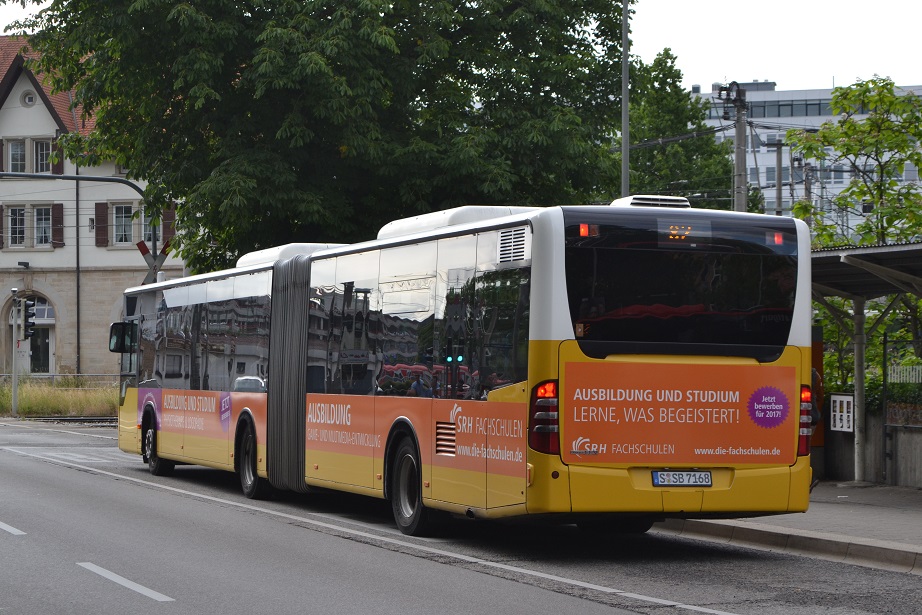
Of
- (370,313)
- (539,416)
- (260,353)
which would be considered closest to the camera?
(539,416)

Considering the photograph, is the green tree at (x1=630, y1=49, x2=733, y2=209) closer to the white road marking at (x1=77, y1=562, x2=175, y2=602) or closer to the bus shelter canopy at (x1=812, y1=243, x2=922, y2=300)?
A: the bus shelter canopy at (x1=812, y1=243, x2=922, y2=300)

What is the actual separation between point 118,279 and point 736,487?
182 ft

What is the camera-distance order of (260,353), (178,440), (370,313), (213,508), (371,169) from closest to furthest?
(370,313) < (213,508) < (260,353) < (178,440) < (371,169)

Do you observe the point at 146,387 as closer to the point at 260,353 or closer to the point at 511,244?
the point at 260,353

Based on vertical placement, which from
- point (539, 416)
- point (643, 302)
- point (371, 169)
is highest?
point (371, 169)

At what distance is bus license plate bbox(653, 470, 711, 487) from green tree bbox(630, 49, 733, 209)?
4576 cm

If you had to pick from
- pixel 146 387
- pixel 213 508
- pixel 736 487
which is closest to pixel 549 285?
pixel 736 487

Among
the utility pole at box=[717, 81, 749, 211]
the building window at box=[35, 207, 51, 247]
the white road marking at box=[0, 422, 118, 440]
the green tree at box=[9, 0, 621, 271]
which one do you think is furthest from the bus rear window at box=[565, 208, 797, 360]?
the building window at box=[35, 207, 51, 247]

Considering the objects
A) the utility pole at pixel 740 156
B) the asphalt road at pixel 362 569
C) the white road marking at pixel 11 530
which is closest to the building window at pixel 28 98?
the utility pole at pixel 740 156

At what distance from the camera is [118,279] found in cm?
6475

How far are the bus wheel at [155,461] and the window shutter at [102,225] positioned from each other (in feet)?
141

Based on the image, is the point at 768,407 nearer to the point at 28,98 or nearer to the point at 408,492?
the point at 408,492

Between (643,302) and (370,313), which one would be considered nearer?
(643,302)

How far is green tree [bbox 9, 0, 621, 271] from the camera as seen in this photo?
85.6 feet
